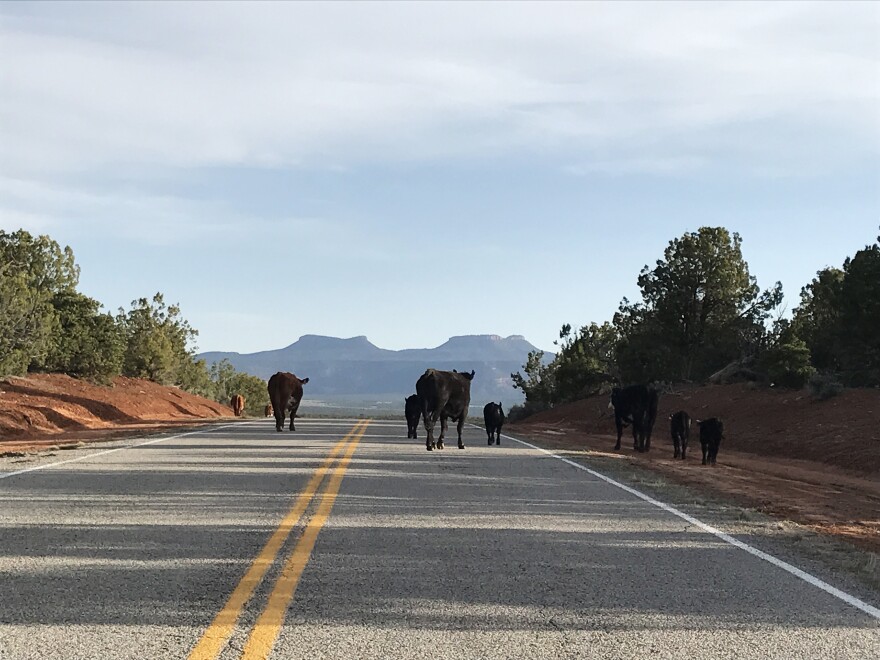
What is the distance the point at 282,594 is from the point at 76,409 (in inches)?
1438

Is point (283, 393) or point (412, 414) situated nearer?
point (412, 414)

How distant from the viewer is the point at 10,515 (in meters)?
10.3

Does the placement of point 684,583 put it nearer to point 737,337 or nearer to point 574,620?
point 574,620

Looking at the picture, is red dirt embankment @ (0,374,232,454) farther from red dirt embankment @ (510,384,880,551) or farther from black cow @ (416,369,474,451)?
red dirt embankment @ (510,384,880,551)

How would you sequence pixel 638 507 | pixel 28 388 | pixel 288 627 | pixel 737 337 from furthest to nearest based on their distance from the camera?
pixel 737 337 < pixel 28 388 < pixel 638 507 < pixel 288 627

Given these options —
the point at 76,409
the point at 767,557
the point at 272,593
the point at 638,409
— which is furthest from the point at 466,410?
the point at 76,409

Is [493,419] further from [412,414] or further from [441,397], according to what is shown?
[441,397]

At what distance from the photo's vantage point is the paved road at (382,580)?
5578 millimetres

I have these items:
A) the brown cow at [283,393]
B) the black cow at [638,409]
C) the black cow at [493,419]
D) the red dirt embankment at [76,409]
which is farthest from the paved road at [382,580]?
the brown cow at [283,393]

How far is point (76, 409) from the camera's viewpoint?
40406 millimetres

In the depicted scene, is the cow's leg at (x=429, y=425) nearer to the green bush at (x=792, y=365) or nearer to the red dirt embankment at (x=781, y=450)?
the red dirt embankment at (x=781, y=450)

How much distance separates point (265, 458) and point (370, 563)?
436 inches

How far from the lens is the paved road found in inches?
220

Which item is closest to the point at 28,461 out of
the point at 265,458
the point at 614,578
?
the point at 265,458
